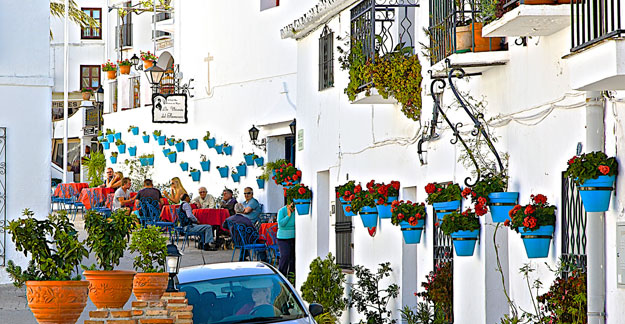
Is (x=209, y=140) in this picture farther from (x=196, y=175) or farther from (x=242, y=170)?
(x=242, y=170)

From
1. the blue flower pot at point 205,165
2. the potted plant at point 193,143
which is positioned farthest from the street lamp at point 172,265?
the potted plant at point 193,143

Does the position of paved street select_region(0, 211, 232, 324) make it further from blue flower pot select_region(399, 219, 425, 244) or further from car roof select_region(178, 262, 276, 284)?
car roof select_region(178, 262, 276, 284)

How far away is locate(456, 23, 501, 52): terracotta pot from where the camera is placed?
10.4 meters

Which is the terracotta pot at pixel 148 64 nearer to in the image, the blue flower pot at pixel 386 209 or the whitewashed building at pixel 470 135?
the whitewashed building at pixel 470 135

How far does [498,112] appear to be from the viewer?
10.6 meters

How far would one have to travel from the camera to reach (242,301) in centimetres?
1068

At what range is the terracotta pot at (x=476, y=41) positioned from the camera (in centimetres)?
1036

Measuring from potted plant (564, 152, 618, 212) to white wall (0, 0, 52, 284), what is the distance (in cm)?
1229

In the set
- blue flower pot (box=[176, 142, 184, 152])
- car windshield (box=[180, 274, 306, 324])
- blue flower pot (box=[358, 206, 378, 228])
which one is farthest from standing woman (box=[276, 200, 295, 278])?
blue flower pot (box=[176, 142, 184, 152])

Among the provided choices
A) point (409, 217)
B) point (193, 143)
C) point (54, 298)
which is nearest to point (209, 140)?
point (193, 143)

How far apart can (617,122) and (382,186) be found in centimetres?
629

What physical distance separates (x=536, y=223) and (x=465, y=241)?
1777 millimetres

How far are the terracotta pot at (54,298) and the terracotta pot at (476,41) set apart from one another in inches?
180

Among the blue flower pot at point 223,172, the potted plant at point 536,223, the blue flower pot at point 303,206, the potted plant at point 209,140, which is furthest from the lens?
the potted plant at point 209,140
